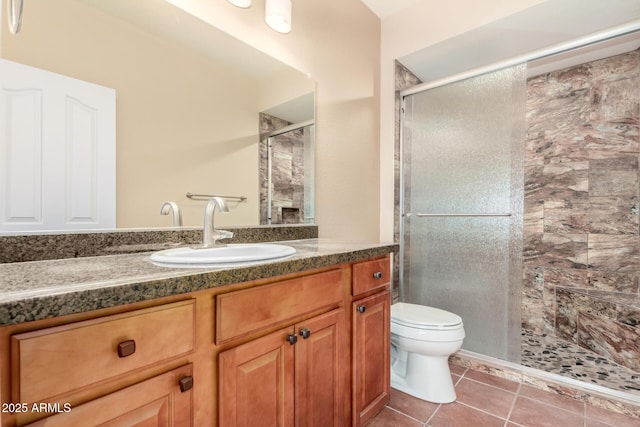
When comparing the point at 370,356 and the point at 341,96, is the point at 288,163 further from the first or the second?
the point at 370,356

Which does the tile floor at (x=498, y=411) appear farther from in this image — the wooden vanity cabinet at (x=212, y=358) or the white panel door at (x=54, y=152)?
the white panel door at (x=54, y=152)

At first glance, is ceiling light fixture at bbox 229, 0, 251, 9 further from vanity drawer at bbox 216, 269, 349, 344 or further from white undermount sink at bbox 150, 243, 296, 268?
vanity drawer at bbox 216, 269, 349, 344

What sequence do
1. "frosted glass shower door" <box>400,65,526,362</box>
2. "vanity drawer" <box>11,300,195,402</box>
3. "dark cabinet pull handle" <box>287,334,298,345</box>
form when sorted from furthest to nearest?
"frosted glass shower door" <box>400,65,526,362</box> → "dark cabinet pull handle" <box>287,334,298,345</box> → "vanity drawer" <box>11,300,195,402</box>

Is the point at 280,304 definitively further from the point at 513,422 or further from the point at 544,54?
the point at 544,54

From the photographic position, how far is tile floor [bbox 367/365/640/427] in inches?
58.5

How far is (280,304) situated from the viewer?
38.0 inches

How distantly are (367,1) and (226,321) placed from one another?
7.93ft

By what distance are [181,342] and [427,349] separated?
4.51ft

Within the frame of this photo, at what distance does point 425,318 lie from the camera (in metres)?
1.74

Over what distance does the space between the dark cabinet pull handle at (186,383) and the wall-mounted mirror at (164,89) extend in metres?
0.67

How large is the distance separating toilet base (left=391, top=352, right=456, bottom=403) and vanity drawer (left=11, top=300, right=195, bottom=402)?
1.42m

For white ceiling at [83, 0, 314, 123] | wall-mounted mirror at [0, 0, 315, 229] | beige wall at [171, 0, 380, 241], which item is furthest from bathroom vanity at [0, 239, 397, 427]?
white ceiling at [83, 0, 314, 123]

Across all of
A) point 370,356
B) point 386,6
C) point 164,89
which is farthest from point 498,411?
point 386,6

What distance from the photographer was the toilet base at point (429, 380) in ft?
5.49
